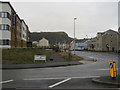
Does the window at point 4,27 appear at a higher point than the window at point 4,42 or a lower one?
higher

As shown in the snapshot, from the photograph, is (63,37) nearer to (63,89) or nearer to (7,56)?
(7,56)

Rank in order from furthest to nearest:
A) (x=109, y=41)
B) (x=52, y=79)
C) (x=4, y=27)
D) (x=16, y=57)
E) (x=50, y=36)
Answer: (x=50, y=36) < (x=109, y=41) < (x=4, y=27) < (x=16, y=57) < (x=52, y=79)

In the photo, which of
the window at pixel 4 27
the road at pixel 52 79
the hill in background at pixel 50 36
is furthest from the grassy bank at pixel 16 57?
the hill in background at pixel 50 36

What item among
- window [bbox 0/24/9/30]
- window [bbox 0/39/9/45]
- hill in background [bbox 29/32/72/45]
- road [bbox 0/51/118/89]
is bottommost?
road [bbox 0/51/118/89]

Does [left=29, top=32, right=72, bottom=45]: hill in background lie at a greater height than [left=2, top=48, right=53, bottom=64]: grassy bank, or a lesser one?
greater

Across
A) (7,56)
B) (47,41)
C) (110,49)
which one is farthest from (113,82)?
(47,41)

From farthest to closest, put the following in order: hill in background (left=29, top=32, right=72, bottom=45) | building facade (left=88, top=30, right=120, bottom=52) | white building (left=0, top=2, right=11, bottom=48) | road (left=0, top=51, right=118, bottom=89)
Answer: hill in background (left=29, top=32, right=72, bottom=45) → building facade (left=88, top=30, right=120, bottom=52) → white building (left=0, top=2, right=11, bottom=48) → road (left=0, top=51, right=118, bottom=89)

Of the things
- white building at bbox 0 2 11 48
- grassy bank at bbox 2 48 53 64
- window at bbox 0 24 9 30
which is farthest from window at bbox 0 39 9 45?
grassy bank at bbox 2 48 53 64

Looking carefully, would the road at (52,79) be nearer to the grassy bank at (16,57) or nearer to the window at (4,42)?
the grassy bank at (16,57)

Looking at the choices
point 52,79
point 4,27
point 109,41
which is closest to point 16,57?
point 4,27

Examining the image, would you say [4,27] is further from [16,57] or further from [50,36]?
[50,36]

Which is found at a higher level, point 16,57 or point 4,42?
point 4,42

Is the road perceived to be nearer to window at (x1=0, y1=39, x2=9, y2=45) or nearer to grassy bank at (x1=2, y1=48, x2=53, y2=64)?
grassy bank at (x1=2, y1=48, x2=53, y2=64)

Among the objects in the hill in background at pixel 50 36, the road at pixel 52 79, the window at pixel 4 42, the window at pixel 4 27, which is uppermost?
the hill in background at pixel 50 36
